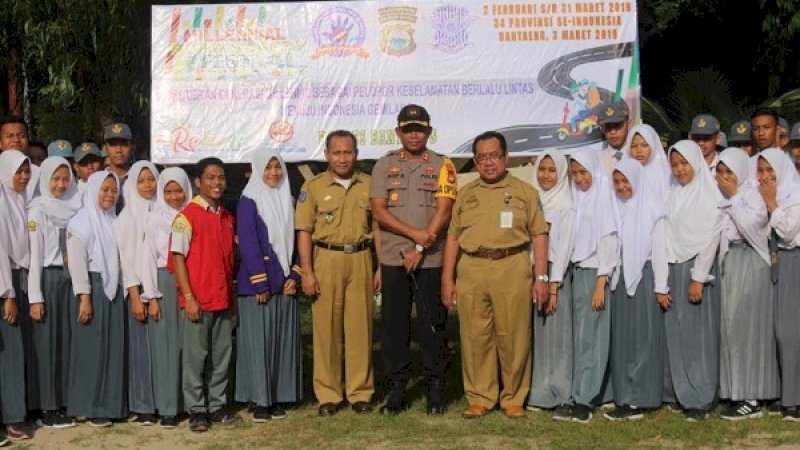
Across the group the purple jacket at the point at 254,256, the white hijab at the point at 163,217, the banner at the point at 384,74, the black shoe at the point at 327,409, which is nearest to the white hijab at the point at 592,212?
the banner at the point at 384,74

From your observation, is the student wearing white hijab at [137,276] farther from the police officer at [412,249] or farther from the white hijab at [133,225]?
the police officer at [412,249]

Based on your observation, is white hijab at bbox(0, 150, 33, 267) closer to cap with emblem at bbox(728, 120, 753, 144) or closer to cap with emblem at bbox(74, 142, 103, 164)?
cap with emblem at bbox(74, 142, 103, 164)

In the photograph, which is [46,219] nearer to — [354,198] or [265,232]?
[265,232]

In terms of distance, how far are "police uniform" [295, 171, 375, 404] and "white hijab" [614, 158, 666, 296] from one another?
5.26 ft

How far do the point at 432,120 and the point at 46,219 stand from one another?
299cm

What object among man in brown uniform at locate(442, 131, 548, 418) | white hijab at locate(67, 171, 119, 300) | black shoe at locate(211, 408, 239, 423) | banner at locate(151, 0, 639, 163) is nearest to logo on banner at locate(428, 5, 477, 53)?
banner at locate(151, 0, 639, 163)

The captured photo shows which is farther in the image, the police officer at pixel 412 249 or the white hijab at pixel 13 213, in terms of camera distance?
the police officer at pixel 412 249

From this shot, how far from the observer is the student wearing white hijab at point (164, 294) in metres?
6.68

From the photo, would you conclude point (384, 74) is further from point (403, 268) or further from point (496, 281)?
point (496, 281)

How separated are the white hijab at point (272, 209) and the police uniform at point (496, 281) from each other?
1035 millimetres

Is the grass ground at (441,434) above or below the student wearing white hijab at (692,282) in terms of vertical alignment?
below

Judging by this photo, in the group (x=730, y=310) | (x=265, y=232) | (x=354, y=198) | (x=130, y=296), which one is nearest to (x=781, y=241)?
(x=730, y=310)

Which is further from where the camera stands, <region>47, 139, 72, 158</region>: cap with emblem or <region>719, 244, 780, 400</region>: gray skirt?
<region>47, 139, 72, 158</region>: cap with emblem

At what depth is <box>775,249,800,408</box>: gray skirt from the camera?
21.7 ft
